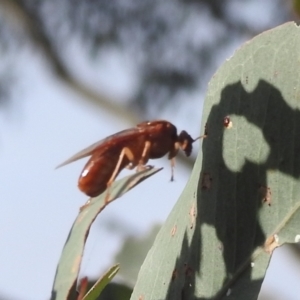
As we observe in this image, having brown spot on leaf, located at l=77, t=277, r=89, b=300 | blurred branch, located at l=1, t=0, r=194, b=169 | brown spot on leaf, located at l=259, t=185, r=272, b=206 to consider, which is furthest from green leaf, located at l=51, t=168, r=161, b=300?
blurred branch, located at l=1, t=0, r=194, b=169

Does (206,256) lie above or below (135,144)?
below

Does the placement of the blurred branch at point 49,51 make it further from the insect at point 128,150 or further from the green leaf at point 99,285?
the green leaf at point 99,285

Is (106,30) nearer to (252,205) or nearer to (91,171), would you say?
(91,171)

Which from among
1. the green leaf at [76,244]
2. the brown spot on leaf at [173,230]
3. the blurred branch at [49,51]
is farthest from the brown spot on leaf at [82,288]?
the blurred branch at [49,51]

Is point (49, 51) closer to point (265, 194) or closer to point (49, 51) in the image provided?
point (49, 51)

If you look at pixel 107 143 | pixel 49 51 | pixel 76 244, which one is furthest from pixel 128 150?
pixel 49 51

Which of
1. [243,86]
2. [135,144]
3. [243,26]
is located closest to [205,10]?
[243,26]

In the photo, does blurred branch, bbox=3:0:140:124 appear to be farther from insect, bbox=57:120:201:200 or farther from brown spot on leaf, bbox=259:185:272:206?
brown spot on leaf, bbox=259:185:272:206
